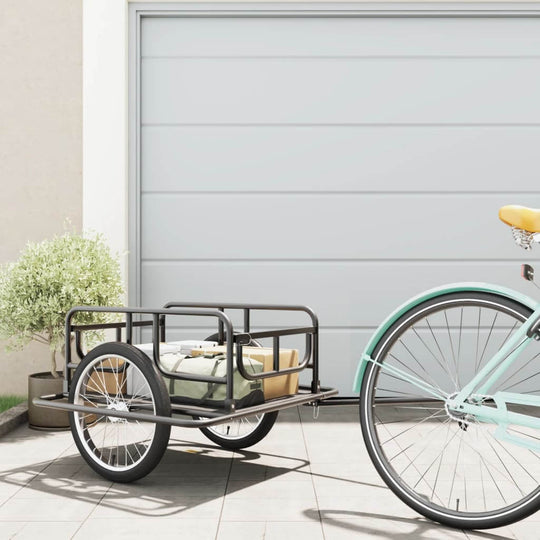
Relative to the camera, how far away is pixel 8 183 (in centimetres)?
556

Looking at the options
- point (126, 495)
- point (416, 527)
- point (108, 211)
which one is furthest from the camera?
point (108, 211)

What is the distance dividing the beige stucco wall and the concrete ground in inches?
68.6

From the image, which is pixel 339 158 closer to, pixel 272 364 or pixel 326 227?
pixel 326 227

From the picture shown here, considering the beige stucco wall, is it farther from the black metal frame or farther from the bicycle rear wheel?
the bicycle rear wheel

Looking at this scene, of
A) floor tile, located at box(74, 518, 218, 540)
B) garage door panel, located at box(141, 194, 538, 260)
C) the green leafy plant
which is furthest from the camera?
garage door panel, located at box(141, 194, 538, 260)

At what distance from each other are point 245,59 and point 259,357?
9.21 ft

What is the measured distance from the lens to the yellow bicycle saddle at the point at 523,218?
113 inches

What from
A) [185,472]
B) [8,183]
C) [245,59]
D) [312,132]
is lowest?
[185,472]

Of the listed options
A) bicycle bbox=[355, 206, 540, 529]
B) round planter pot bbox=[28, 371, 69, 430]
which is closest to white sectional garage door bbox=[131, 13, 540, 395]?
round planter pot bbox=[28, 371, 69, 430]

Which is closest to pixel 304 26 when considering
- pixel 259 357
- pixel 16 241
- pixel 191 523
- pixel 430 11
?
pixel 430 11

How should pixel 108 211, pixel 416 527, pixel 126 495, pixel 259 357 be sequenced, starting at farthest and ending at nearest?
pixel 108 211, pixel 259 357, pixel 126 495, pixel 416 527

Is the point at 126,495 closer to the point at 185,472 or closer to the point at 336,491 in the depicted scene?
the point at 185,472

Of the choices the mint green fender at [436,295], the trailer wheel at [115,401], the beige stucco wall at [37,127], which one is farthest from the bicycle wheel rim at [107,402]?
the beige stucco wall at [37,127]

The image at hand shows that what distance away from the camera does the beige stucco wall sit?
5543mm
